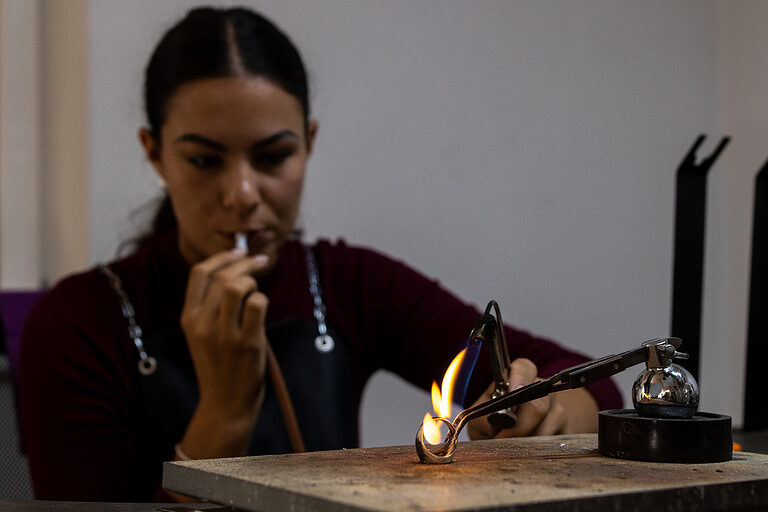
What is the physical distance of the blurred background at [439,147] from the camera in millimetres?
1388

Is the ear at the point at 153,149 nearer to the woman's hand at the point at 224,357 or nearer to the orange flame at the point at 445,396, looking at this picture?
the woman's hand at the point at 224,357

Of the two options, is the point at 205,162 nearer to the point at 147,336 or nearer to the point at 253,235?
the point at 253,235

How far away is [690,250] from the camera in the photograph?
853 mm

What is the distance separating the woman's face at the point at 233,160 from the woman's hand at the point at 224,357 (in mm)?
75

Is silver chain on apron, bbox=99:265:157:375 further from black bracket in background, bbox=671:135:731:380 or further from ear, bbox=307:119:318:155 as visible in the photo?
black bracket in background, bbox=671:135:731:380

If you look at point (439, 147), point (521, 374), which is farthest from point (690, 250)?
point (439, 147)

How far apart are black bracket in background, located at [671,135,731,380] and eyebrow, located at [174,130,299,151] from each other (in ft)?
1.47

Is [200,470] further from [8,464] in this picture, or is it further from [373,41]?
[373,41]

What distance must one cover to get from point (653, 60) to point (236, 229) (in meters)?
0.67

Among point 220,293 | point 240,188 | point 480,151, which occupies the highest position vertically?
point 480,151

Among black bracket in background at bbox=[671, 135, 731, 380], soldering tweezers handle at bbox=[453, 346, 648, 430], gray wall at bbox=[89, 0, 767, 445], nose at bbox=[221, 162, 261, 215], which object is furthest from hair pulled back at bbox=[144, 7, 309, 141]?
soldering tweezers handle at bbox=[453, 346, 648, 430]

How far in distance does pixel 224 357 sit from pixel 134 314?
0.70ft

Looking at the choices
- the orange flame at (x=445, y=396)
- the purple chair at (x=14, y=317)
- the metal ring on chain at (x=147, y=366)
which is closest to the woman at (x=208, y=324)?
the metal ring on chain at (x=147, y=366)

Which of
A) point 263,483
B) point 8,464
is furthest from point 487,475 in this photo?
point 8,464
